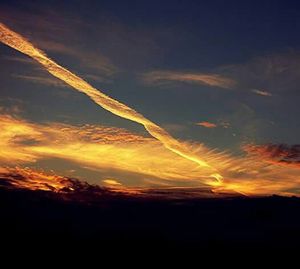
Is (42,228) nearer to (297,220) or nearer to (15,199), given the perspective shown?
(15,199)

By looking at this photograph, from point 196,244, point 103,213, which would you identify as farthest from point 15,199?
point 196,244

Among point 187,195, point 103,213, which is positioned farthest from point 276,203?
point 103,213

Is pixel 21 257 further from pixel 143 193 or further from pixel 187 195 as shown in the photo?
pixel 187 195

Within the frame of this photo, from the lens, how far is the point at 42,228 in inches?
2163

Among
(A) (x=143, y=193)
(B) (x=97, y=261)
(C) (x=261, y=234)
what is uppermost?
(A) (x=143, y=193)

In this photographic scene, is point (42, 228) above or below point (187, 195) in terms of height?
below

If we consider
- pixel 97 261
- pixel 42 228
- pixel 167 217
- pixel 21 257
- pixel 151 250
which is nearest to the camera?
pixel 21 257

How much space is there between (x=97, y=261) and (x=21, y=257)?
7711mm

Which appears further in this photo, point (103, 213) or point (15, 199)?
point (103, 213)

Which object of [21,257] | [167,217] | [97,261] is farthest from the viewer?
[167,217]

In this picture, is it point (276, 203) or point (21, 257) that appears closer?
point (21, 257)

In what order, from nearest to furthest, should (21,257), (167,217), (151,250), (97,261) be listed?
1. (21,257)
2. (97,261)
3. (151,250)
4. (167,217)

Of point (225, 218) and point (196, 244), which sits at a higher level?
point (225, 218)

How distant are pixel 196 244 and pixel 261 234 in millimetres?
9317
